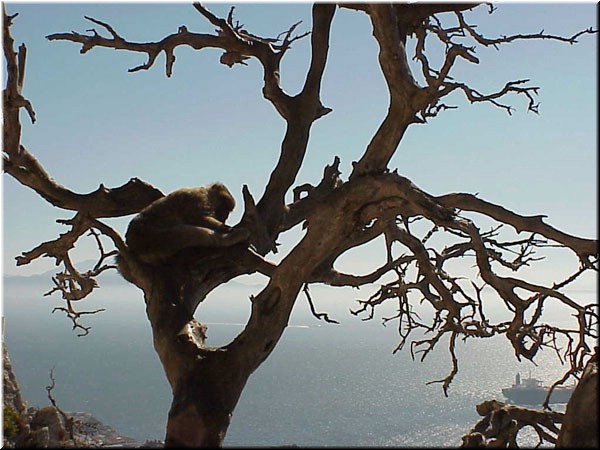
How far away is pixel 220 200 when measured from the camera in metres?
5.93

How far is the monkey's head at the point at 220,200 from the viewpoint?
5850 millimetres

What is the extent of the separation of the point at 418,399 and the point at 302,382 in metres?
10.3

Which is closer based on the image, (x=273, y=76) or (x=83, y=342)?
(x=273, y=76)

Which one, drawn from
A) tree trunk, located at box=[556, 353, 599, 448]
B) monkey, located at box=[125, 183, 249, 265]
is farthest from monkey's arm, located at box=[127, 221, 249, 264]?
→ tree trunk, located at box=[556, 353, 599, 448]

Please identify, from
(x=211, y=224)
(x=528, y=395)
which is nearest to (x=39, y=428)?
(x=211, y=224)

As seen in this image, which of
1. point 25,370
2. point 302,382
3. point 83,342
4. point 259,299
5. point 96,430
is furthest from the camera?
point 83,342

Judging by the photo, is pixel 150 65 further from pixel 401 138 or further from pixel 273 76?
pixel 401 138

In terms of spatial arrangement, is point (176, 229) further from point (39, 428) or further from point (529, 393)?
point (529, 393)

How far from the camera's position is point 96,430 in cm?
733

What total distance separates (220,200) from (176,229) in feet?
2.32

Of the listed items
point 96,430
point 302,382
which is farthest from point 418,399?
point 96,430

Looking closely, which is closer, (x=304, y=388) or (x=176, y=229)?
(x=176, y=229)

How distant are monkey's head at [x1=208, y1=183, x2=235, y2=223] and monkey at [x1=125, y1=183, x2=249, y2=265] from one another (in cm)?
10

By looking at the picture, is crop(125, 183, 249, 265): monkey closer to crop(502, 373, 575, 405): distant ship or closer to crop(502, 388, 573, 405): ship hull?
crop(502, 373, 575, 405): distant ship
